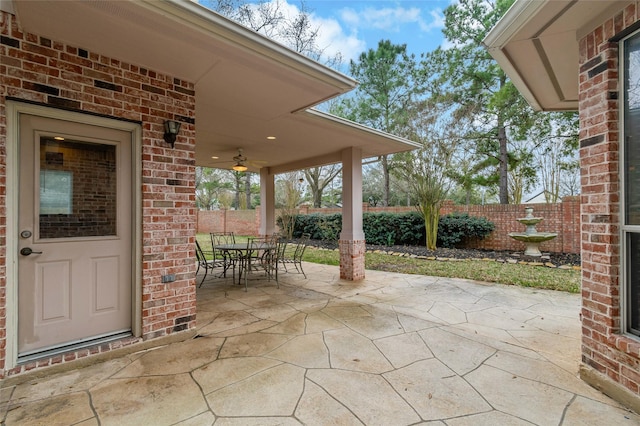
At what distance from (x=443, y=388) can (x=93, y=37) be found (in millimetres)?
3709

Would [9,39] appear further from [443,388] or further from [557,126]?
[557,126]

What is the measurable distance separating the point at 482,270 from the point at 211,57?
633cm

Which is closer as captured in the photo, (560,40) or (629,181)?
(629,181)

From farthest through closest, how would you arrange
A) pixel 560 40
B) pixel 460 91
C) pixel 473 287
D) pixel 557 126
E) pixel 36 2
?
1. pixel 460 91
2. pixel 557 126
3. pixel 473 287
4. pixel 560 40
5. pixel 36 2

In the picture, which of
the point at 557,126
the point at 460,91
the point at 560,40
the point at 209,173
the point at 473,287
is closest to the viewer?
the point at 560,40

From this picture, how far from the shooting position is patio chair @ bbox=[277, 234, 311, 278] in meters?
5.97

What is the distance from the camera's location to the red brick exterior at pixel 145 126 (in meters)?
2.17

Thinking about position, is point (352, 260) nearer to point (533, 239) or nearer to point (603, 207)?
point (603, 207)

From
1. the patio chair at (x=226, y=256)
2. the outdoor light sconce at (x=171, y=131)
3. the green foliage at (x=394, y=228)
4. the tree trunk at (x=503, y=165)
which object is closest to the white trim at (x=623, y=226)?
the outdoor light sconce at (x=171, y=131)

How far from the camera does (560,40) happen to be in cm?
243

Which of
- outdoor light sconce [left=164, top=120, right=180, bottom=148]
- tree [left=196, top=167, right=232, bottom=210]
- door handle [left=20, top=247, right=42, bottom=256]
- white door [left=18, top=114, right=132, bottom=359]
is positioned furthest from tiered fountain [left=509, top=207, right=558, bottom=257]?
tree [left=196, top=167, right=232, bottom=210]

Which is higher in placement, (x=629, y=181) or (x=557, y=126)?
(x=557, y=126)

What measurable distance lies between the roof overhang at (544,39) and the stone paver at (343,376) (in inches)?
104

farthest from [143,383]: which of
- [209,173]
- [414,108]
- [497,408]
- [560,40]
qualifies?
[209,173]
